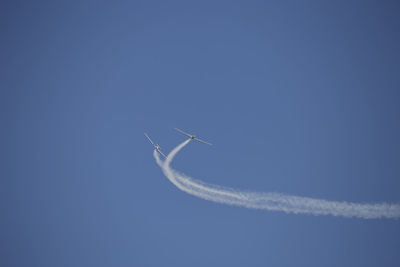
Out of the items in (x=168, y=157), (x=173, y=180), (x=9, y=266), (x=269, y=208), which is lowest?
(x=9, y=266)

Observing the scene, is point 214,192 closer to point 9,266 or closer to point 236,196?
point 236,196

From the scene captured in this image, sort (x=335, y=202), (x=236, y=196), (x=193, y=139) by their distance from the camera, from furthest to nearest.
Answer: (x=193, y=139), (x=236, y=196), (x=335, y=202)

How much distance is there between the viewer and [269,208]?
27.9 m

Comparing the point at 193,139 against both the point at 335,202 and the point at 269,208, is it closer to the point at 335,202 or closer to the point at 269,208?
the point at 269,208

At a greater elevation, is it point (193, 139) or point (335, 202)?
point (193, 139)

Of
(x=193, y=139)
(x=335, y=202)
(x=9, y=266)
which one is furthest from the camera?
(x=9, y=266)

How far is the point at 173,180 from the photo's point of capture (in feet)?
99.8

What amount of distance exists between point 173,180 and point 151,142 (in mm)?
5806

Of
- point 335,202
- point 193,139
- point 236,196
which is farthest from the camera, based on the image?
point 193,139

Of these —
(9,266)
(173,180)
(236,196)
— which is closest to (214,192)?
(236,196)

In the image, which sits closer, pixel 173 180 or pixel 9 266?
pixel 173 180

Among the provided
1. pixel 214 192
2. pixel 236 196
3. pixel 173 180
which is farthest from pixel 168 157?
pixel 236 196

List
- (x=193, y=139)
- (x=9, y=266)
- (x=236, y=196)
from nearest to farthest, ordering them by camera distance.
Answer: (x=236, y=196)
(x=193, y=139)
(x=9, y=266)

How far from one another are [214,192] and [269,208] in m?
6.12
